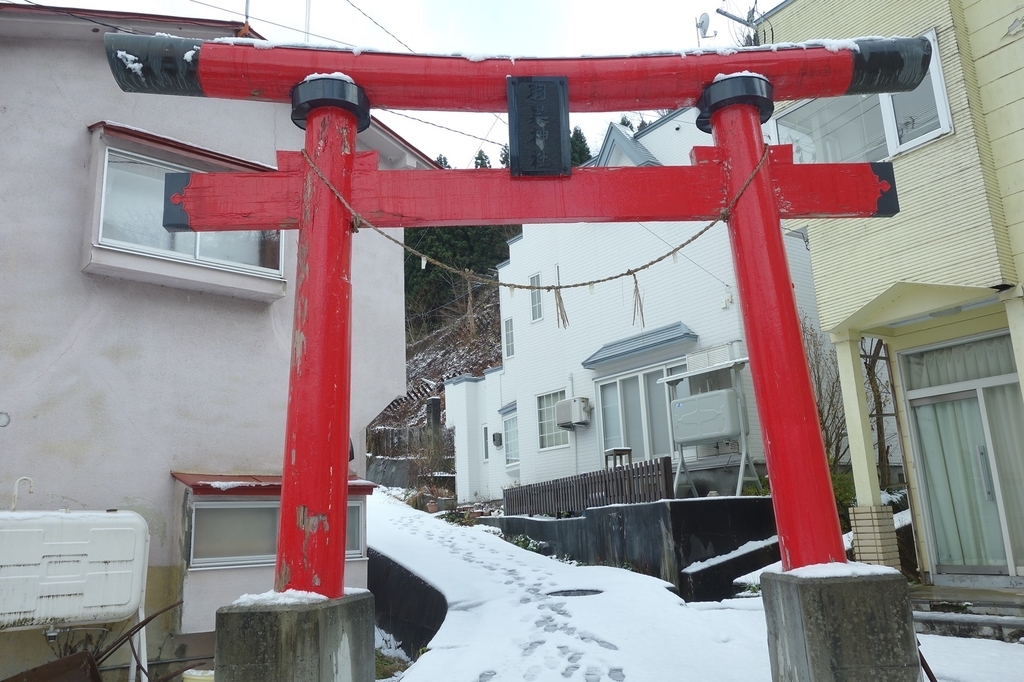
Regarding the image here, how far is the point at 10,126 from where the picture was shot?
25.5 ft

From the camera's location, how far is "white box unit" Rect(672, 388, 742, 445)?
12594mm

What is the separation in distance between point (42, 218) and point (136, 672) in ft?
14.9

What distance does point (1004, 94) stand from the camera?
8.28 m

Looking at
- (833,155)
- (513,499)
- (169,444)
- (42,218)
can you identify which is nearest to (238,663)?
(169,444)

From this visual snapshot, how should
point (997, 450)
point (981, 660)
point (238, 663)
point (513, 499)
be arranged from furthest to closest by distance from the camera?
point (513, 499) < point (997, 450) < point (981, 660) < point (238, 663)

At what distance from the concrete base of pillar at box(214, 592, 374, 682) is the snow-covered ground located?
1895mm

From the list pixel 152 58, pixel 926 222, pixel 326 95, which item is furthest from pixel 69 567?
pixel 926 222

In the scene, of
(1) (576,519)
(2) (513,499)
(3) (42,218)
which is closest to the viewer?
(3) (42,218)

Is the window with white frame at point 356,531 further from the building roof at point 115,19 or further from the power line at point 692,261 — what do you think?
the power line at point 692,261

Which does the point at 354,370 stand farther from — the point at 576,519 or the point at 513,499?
the point at 513,499

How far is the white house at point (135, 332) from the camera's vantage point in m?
7.32

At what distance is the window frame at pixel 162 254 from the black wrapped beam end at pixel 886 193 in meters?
6.35

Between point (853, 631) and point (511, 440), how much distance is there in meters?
16.5

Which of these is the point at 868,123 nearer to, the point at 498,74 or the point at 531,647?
the point at 498,74
